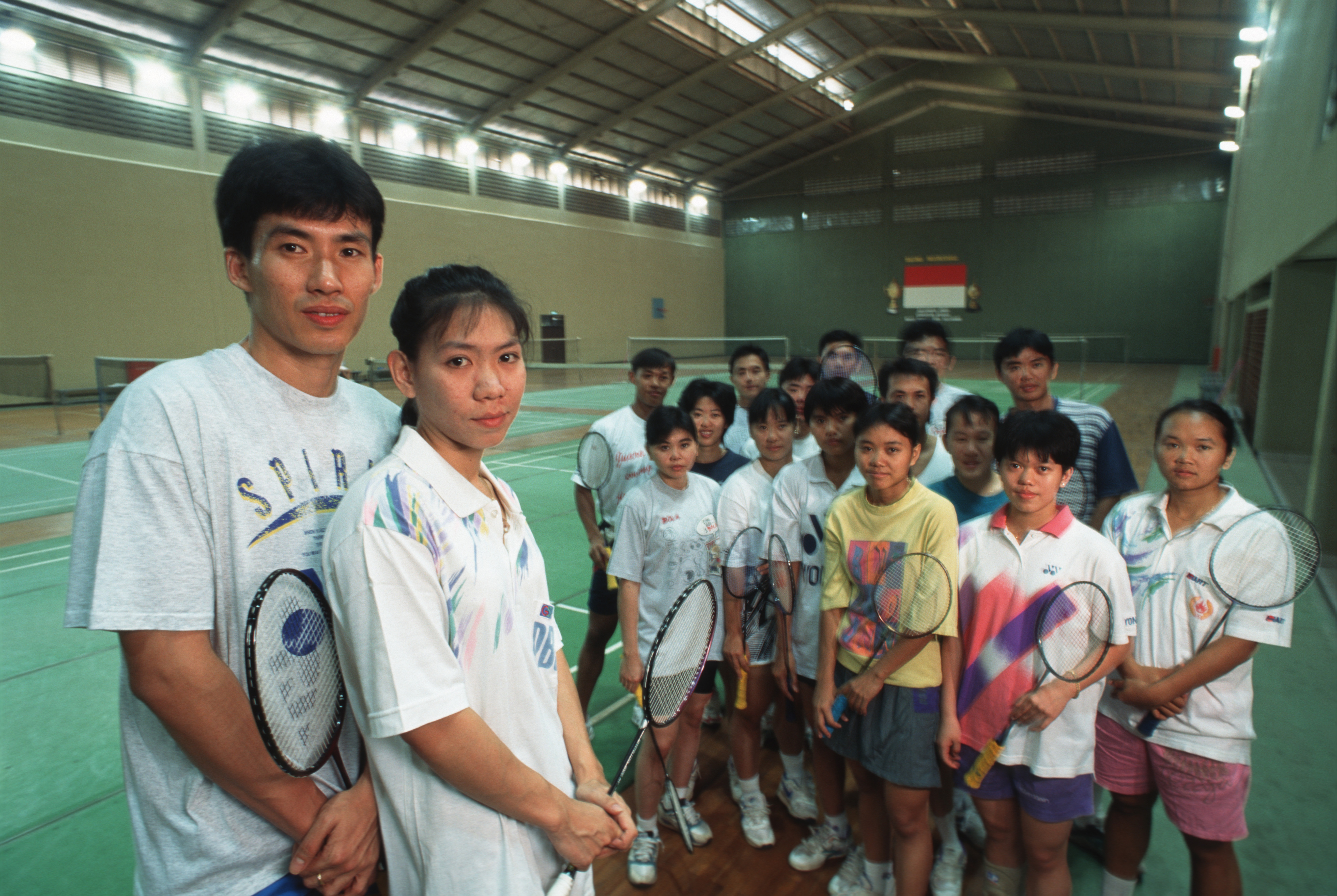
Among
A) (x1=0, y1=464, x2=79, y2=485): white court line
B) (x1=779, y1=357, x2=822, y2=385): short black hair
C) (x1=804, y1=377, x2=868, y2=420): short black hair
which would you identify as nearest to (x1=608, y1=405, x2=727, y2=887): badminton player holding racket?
(x1=804, y1=377, x2=868, y2=420): short black hair

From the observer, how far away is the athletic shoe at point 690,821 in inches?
119

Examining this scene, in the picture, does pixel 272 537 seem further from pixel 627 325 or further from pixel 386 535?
pixel 627 325

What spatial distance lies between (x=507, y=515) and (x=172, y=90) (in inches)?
900

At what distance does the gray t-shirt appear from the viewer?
1.14 meters

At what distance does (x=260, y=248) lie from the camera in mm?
1346

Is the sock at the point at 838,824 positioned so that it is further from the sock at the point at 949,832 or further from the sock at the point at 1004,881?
the sock at the point at 1004,881

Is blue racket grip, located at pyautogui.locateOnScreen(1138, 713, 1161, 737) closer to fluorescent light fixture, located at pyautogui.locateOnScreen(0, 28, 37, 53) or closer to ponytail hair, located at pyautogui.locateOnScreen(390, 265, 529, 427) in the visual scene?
ponytail hair, located at pyautogui.locateOnScreen(390, 265, 529, 427)

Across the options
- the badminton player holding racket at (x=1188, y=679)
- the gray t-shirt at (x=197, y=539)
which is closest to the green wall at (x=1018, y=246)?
the badminton player holding racket at (x=1188, y=679)

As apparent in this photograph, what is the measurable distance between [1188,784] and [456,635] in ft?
7.56

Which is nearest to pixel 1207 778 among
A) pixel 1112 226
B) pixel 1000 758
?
pixel 1000 758

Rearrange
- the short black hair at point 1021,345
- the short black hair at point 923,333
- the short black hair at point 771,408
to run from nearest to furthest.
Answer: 1. the short black hair at point 771,408
2. the short black hair at point 1021,345
3. the short black hair at point 923,333

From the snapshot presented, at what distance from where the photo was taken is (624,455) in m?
3.94

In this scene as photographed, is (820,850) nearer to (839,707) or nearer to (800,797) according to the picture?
(800,797)

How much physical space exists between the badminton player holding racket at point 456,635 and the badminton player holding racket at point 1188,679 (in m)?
1.79
